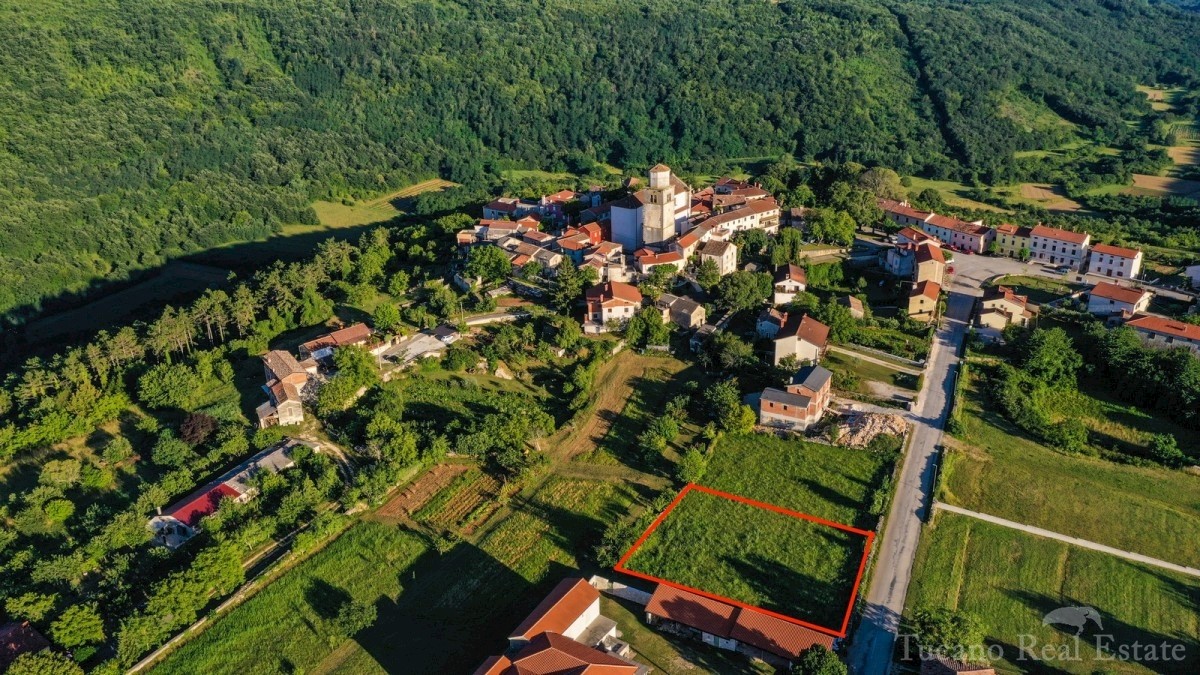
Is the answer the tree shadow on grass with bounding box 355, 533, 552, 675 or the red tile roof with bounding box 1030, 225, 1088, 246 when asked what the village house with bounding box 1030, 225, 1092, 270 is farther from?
the tree shadow on grass with bounding box 355, 533, 552, 675

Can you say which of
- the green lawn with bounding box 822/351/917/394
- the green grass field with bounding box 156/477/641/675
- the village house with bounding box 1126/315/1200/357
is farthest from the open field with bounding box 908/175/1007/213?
the green grass field with bounding box 156/477/641/675

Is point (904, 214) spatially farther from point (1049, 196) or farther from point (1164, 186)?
point (1164, 186)

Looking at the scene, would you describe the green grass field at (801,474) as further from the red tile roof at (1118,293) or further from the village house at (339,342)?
the village house at (339,342)

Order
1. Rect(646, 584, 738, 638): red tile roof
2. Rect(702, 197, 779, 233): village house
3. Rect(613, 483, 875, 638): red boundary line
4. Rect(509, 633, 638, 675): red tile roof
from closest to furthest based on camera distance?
Rect(509, 633, 638, 675): red tile roof
Rect(646, 584, 738, 638): red tile roof
Rect(613, 483, 875, 638): red boundary line
Rect(702, 197, 779, 233): village house

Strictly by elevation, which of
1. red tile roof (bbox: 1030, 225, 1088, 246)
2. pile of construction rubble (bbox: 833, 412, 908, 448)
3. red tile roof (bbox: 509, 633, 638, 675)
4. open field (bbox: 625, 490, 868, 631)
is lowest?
open field (bbox: 625, 490, 868, 631)

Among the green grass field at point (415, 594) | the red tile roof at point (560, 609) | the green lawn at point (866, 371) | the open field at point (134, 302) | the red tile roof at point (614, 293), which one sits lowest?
the open field at point (134, 302)

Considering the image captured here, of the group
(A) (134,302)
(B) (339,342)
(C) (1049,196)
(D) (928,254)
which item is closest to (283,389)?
(B) (339,342)

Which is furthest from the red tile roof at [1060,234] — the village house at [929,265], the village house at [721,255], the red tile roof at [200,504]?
the red tile roof at [200,504]

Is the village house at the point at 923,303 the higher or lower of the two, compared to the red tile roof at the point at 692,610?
higher
